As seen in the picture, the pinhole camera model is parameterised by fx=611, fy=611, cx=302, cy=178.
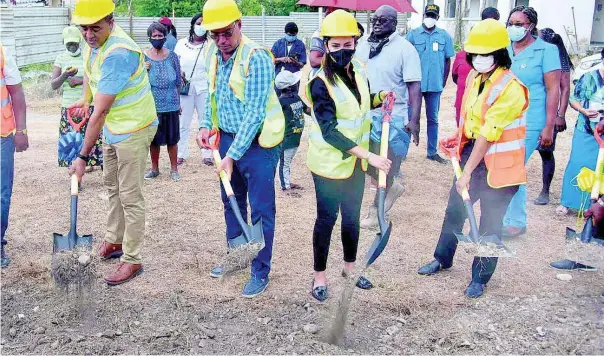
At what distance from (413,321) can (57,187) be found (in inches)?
184

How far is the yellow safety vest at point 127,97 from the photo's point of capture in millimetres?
4043

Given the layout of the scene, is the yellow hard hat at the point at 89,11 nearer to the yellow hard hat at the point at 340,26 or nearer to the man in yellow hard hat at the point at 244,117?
the man in yellow hard hat at the point at 244,117

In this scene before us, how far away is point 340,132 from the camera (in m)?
3.73

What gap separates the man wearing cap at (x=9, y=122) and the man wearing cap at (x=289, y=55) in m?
2.97

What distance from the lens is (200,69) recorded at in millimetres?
7523

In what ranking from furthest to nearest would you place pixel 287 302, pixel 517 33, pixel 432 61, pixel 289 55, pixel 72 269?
pixel 432 61 < pixel 289 55 < pixel 517 33 < pixel 287 302 < pixel 72 269

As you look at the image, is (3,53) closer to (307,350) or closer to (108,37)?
(108,37)

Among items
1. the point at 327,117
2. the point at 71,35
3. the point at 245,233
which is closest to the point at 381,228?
the point at 327,117

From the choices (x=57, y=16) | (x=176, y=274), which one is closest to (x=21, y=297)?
(x=176, y=274)

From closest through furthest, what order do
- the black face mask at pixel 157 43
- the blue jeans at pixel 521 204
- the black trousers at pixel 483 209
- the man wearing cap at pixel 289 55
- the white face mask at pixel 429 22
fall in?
the black trousers at pixel 483 209
the blue jeans at pixel 521 204
the black face mask at pixel 157 43
the man wearing cap at pixel 289 55
the white face mask at pixel 429 22

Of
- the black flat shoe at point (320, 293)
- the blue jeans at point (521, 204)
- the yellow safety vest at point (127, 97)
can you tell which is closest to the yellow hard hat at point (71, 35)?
the yellow safety vest at point (127, 97)

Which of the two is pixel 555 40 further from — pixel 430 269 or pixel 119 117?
pixel 119 117

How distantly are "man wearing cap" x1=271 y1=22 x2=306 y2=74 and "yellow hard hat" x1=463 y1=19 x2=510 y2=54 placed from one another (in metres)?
3.23

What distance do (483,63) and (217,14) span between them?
5.62ft
